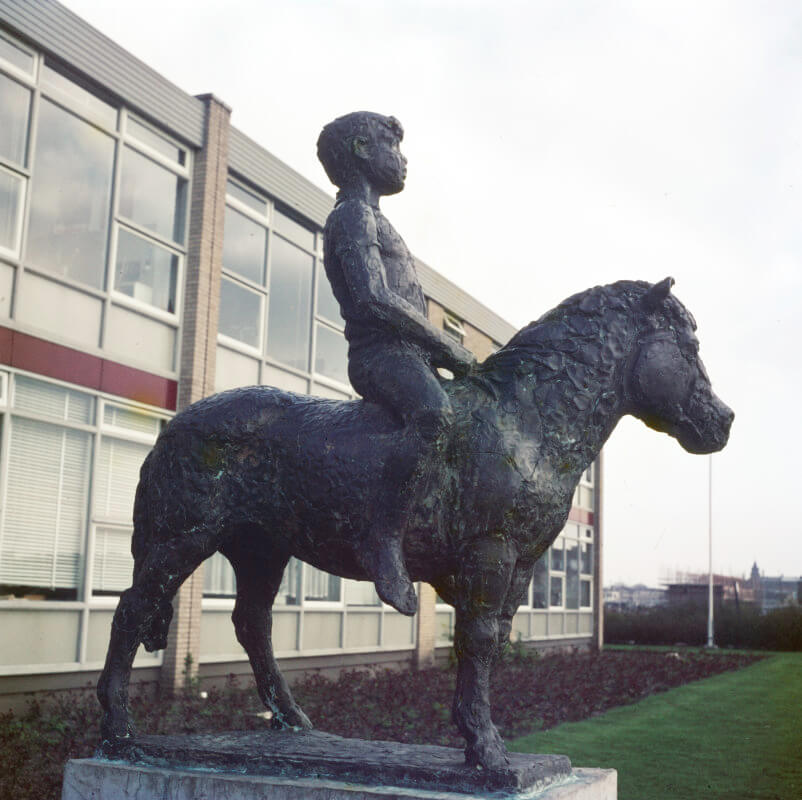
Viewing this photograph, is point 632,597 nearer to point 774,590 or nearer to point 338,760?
point 774,590

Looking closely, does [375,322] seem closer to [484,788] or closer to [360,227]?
[360,227]

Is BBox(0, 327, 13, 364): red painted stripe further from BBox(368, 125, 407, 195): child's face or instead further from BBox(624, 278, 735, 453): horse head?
BBox(624, 278, 735, 453): horse head

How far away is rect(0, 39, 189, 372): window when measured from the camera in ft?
33.9

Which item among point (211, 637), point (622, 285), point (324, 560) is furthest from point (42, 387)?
point (622, 285)

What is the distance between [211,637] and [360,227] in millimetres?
9806

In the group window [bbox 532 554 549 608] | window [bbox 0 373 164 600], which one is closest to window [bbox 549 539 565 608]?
window [bbox 532 554 549 608]

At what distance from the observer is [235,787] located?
3.94 m

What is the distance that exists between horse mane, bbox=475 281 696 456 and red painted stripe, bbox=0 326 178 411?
283 inches

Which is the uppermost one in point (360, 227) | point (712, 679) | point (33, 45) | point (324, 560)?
point (33, 45)

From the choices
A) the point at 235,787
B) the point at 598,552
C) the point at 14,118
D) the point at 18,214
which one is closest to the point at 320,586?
the point at 18,214

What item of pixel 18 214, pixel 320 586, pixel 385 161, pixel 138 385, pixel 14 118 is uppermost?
pixel 14 118

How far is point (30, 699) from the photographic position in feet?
33.0

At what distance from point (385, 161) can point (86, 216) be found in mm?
7959

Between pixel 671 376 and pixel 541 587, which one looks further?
pixel 541 587
